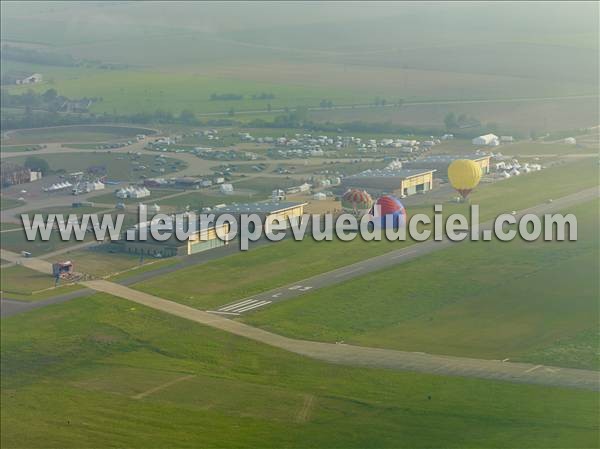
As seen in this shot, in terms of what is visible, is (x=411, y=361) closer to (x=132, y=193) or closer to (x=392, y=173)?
(x=392, y=173)

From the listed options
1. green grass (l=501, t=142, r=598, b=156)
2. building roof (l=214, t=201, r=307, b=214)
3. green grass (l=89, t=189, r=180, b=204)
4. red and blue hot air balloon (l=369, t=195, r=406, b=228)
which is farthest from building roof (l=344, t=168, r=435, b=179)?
green grass (l=501, t=142, r=598, b=156)

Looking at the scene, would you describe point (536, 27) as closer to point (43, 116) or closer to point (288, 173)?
point (43, 116)

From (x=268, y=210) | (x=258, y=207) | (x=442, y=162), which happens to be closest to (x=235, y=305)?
(x=268, y=210)

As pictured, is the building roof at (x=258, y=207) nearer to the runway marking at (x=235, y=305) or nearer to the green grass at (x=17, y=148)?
the runway marking at (x=235, y=305)

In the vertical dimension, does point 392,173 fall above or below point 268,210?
above

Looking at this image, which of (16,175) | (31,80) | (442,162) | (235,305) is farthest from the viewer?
(31,80)

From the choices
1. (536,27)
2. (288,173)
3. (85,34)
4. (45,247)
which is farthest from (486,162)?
(85,34)
